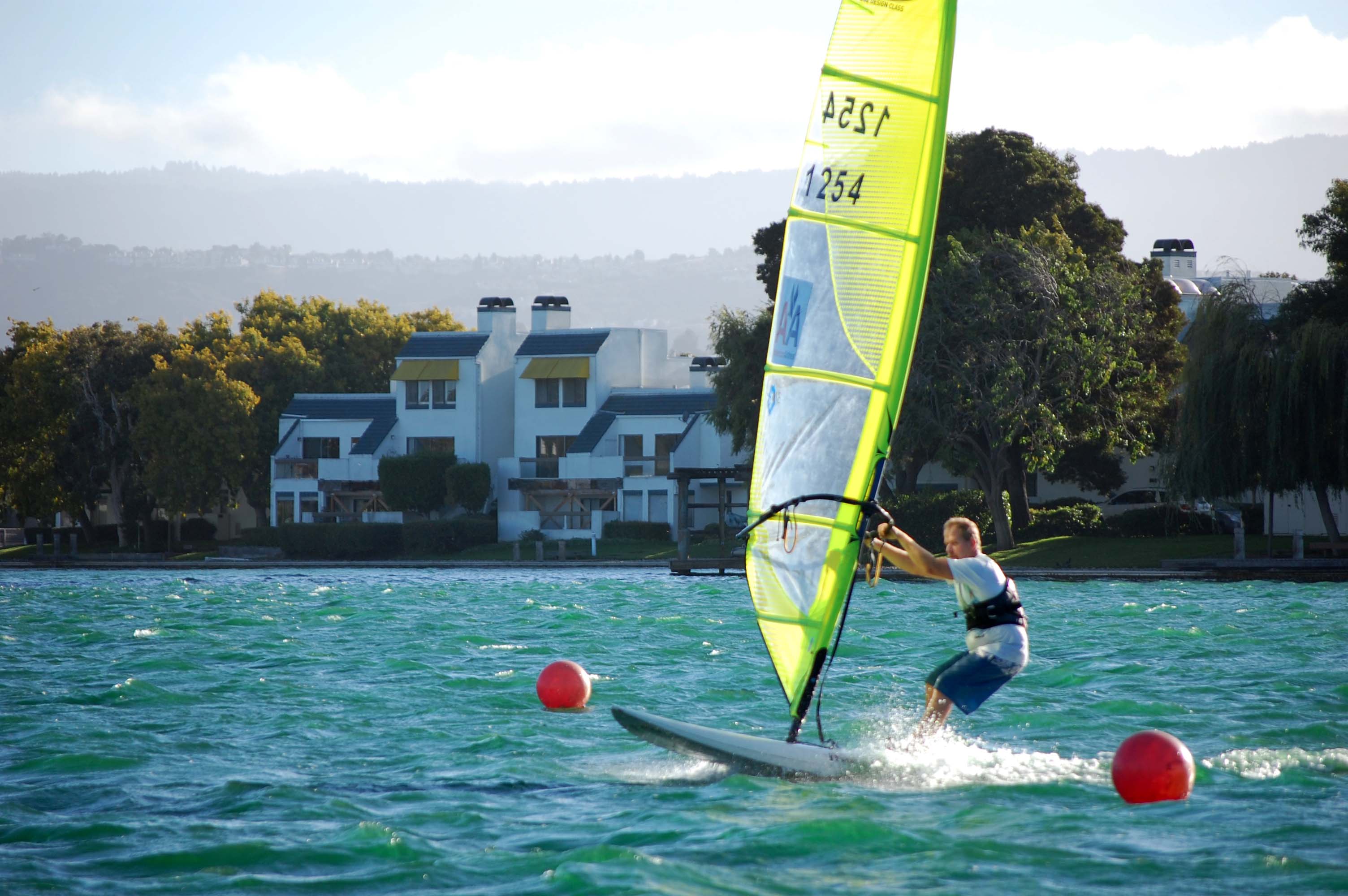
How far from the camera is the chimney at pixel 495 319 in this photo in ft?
208

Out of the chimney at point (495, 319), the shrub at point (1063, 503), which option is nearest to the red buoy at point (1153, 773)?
the shrub at point (1063, 503)

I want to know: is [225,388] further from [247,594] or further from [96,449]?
[247,594]

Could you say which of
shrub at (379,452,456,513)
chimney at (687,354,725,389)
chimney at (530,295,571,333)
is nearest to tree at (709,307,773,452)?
chimney at (687,354,725,389)

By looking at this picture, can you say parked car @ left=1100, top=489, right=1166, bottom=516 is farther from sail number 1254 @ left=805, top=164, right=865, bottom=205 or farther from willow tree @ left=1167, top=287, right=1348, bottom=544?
sail number 1254 @ left=805, top=164, right=865, bottom=205

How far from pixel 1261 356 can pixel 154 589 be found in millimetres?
27834

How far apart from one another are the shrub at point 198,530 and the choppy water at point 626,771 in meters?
46.3

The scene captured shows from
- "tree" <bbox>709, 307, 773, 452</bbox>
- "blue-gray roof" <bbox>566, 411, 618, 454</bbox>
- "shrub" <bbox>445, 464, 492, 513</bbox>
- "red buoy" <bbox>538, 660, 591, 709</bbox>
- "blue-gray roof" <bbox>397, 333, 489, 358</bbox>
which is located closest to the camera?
"red buoy" <bbox>538, 660, 591, 709</bbox>

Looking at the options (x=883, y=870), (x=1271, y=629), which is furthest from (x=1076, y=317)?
(x=883, y=870)

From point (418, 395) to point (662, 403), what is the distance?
35.7ft

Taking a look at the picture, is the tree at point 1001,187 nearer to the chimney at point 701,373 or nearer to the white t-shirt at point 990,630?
the chimney at point 701,373

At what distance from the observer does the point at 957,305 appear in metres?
40.3

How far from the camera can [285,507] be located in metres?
61.8

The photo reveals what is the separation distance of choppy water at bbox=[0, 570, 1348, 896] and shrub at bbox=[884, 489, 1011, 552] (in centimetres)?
2115

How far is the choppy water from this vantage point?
848 cm
